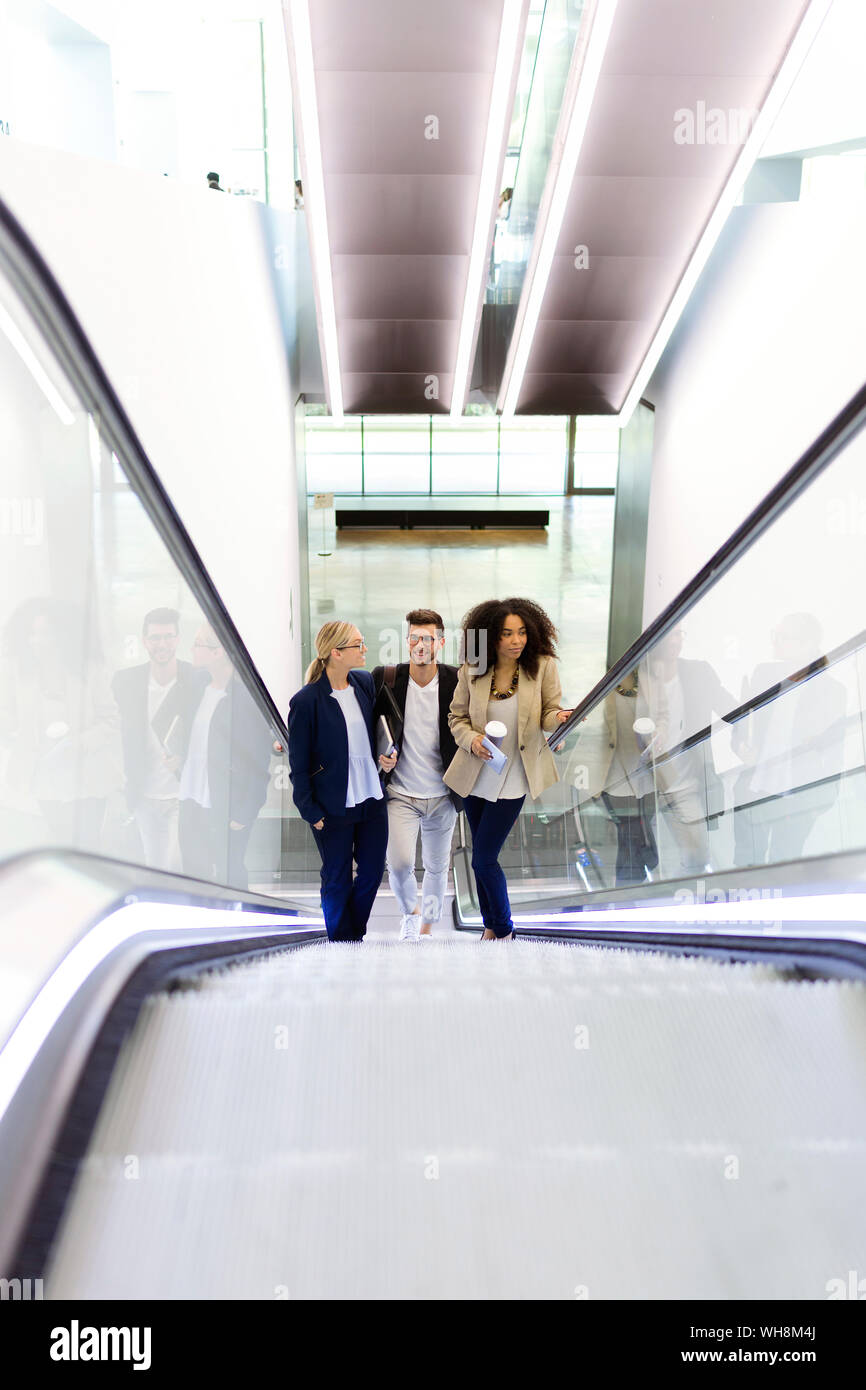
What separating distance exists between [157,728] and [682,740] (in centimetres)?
227

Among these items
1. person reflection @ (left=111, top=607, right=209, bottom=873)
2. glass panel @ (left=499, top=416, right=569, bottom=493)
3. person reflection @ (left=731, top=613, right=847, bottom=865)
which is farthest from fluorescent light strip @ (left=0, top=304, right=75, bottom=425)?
glass panel @ (left=499, top=416, right=569, bottom=493)

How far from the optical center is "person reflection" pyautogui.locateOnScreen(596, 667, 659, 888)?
431 cm

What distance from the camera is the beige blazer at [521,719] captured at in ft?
11.8

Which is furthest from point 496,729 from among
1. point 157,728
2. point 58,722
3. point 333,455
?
point 333,455

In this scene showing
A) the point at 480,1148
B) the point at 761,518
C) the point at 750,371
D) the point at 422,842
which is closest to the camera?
the point at 480,1148

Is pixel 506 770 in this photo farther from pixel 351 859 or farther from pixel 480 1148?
pixel 480 1148

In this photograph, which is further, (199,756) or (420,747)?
(420,747)

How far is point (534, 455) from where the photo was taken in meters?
24.6

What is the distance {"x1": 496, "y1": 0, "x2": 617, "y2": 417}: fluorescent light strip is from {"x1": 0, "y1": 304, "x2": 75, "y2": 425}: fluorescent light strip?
4.35 m

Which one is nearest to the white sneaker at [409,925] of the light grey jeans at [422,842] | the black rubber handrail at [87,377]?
the light grey jeans at [422,842]

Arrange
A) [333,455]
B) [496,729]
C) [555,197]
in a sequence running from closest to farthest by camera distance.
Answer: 1. [496,729]
2. [555,197]
3. [333,455]

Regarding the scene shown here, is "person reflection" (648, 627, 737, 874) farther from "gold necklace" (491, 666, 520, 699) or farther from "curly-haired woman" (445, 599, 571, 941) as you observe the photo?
"gold necklace" (491, 666, 520, 699)

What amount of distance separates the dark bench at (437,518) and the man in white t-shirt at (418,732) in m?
16.7
